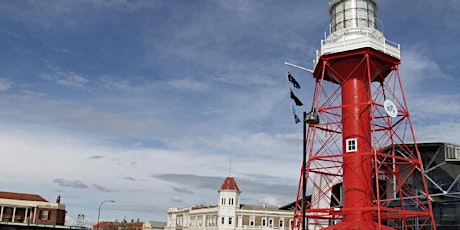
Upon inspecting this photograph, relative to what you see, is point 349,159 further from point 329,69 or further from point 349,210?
point 329,69

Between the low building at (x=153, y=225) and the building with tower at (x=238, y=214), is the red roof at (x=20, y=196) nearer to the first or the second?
the building with tower at (x=238, y=214)

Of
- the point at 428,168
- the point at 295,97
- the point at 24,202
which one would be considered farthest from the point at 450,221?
the point at 24,202

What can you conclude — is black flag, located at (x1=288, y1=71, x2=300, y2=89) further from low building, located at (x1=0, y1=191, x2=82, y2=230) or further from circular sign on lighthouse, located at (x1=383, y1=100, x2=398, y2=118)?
low building, located at (x1=0, y1=191, x2=82, y2=230)

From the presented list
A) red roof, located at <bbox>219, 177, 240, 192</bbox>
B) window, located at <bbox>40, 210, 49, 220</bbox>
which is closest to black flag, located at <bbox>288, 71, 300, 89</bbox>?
red roof, located at <bbox>219, 177, 240, 192</bbox>

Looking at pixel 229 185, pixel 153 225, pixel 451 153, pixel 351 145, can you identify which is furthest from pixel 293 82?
pixel 153 225

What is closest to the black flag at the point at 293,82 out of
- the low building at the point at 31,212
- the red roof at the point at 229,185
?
the red roof at the point at 229,185

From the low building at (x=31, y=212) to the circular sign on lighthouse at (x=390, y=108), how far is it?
59.2 metres

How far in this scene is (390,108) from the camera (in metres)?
35.0

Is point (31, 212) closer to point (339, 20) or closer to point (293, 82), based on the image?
point (293, 82)

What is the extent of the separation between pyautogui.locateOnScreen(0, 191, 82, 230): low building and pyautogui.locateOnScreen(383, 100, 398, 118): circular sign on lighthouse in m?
59.2

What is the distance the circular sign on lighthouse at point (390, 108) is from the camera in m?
34.7

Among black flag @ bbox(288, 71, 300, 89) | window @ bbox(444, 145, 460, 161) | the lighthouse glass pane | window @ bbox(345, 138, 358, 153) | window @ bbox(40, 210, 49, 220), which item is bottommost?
window @ bbox(40, 210, 49, 220)

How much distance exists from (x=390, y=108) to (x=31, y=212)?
6640 centimetres

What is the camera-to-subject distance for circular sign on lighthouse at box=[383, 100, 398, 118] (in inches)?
1366
